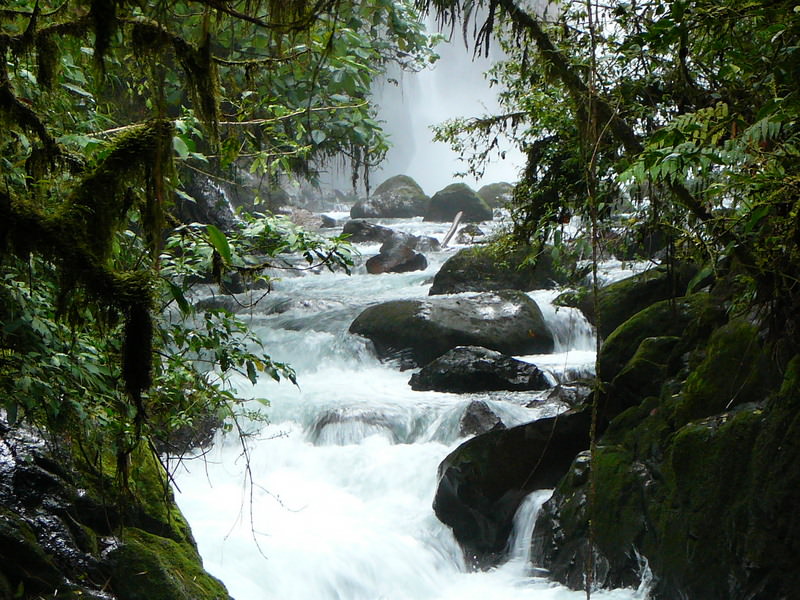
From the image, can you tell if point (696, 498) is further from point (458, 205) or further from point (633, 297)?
point (458, 205)

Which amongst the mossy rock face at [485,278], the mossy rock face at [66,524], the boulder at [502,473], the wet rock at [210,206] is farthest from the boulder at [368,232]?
the mossy rock face at [66,524]

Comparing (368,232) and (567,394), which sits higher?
(368,232)

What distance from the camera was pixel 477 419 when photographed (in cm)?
763

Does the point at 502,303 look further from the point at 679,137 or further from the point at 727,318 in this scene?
the point at 679,137

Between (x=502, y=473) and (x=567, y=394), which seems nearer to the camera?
(x=502, y=473)

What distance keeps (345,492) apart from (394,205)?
19.6m

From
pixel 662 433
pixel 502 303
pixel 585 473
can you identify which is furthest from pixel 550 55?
pixel 502 303

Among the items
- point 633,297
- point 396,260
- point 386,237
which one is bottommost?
point 633,297

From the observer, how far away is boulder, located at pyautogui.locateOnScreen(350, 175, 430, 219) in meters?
25.8

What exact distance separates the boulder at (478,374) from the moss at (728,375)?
140 inches

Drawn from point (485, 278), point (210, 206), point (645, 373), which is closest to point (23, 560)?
point (645, 373)

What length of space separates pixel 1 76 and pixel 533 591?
4667mm

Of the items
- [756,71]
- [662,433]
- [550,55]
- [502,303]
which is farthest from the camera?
[502,303]

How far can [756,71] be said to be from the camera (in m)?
3.32
